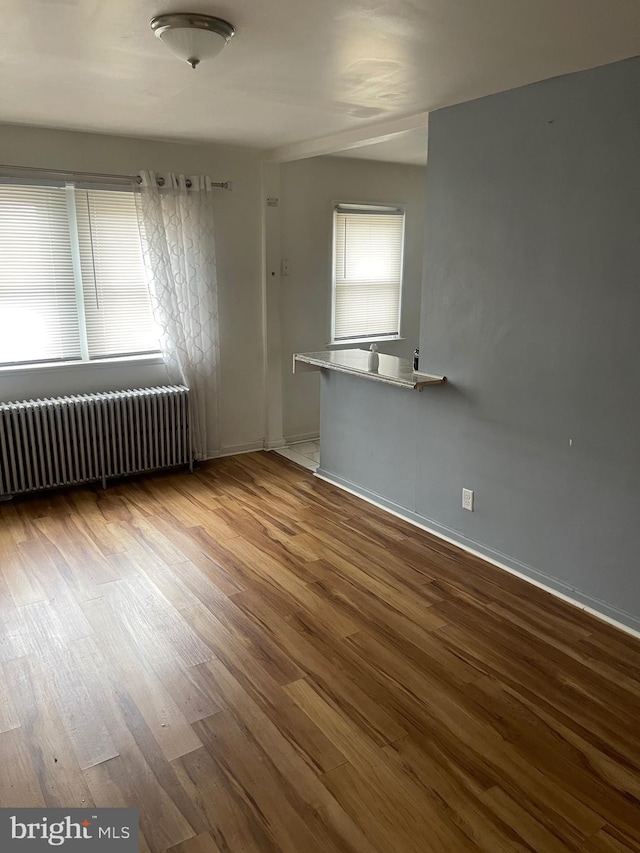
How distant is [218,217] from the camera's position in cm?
494

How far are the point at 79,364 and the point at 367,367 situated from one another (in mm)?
2127

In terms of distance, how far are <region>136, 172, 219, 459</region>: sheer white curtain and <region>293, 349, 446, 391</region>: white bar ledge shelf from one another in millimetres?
820

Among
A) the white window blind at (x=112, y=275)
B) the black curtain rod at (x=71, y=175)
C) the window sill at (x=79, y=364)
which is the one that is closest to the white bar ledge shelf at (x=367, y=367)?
the window sill at (x=79, y=364)

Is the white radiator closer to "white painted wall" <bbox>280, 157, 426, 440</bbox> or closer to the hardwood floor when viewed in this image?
the hardwood floor

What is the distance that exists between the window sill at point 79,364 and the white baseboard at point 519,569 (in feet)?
6.00

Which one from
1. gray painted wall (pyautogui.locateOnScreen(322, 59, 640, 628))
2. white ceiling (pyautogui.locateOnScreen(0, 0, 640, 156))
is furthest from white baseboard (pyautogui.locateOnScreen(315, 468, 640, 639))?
white ceiling (pyautogui.locateOnScreen(0, 0, 640, 156))

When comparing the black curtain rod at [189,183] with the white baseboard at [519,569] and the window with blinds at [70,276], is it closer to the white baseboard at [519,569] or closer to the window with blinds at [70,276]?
the window with blinds at [70,276]

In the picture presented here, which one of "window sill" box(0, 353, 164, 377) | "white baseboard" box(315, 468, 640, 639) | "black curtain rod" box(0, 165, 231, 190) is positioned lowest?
"white baseboard" box(315, 468, 640, 639)

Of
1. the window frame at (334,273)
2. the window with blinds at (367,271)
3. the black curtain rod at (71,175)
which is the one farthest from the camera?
the window with blinds at (367,271)

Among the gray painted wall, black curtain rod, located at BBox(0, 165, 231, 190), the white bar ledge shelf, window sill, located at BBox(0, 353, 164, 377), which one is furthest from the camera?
window sill, located at BBox(0, 353, 164, 377)

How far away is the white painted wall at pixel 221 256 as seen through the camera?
4227 mm

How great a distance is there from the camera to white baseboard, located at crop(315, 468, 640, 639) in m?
2.87

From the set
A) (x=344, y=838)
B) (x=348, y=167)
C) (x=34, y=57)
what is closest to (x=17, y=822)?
(x=344, y=838)

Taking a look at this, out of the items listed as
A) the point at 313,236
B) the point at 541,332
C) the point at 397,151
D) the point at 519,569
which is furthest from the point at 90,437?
the point at 397,151
